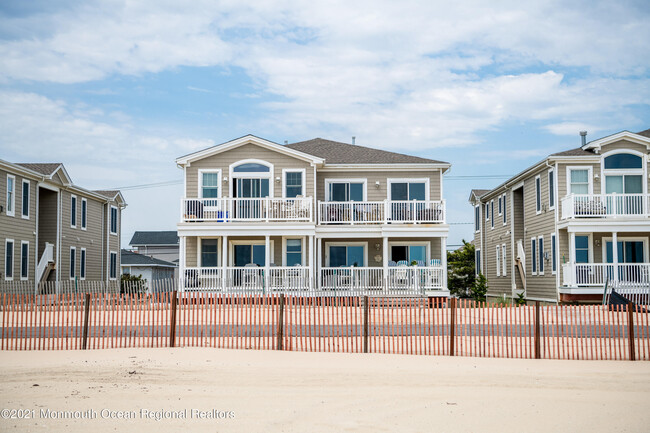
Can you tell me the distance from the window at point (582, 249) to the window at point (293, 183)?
12.3 meters

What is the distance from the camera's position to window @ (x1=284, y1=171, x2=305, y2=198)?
31.1 m

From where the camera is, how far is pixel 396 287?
28094 millimetres

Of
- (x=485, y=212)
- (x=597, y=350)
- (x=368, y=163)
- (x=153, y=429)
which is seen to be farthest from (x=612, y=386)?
(x=485, y=212)

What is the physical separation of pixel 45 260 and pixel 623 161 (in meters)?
27.1

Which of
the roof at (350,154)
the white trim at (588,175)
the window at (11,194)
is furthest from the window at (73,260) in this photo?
the white trim at (588,175)

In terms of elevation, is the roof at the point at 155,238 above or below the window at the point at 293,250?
above

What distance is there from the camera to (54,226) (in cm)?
3575

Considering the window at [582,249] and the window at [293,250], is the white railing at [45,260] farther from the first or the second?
the window at [582,249]

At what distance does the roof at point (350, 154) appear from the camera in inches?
1259

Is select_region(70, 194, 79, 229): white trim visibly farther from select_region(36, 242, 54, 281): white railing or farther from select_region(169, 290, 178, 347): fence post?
select_region(169, 290, 178, 347): fence post

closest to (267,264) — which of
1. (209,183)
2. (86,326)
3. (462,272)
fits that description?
(209,183)

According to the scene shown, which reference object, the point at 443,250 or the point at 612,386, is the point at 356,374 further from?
the point at 443,250

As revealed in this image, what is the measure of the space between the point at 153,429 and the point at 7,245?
2489cm

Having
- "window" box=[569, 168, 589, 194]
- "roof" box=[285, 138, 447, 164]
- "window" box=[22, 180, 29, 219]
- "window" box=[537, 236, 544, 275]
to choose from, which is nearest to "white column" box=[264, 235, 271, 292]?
"roof" box=[285, 138, 447, 164]
